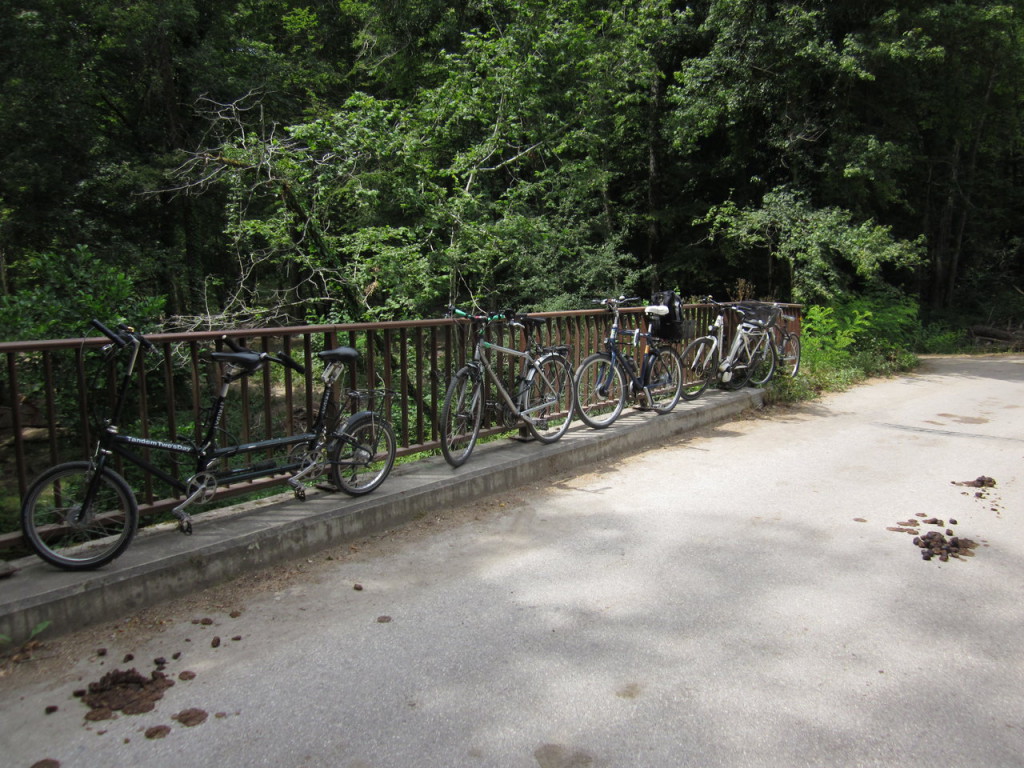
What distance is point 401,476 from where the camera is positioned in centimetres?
513

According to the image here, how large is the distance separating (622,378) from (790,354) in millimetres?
4304

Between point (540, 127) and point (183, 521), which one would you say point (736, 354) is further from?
point (540, 127)

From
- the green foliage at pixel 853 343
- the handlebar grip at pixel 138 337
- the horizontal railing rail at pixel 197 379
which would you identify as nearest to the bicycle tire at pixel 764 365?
the green foliage at pixel 853 343

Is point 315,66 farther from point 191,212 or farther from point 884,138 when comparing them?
point 884,138

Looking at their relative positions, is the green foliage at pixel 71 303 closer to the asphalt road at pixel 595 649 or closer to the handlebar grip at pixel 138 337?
the handlebar grip at pixel 138 337

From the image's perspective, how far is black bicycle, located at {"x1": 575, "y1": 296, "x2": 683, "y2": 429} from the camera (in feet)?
22.7

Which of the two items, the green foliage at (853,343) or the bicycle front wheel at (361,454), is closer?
the bicycle front wheel at (361,454)

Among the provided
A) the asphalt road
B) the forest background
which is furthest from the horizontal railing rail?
the forest background

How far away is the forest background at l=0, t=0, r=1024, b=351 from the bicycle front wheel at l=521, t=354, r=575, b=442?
3964mm

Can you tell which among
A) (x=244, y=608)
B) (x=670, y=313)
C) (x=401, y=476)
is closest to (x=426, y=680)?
(x=244, y=608)

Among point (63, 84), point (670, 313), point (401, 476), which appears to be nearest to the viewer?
point (401, 476)

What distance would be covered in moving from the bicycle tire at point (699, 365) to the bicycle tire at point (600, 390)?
148 cm

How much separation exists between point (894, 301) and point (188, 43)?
16671 mm

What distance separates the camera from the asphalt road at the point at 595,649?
2.48m
